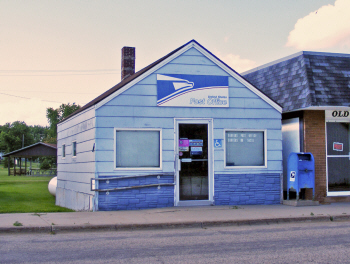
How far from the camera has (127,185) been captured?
11.8 metres

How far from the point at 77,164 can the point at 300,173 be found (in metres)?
7.09

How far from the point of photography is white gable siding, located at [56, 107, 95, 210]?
12305 mm

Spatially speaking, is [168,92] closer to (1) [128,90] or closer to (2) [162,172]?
(1) [128,90]

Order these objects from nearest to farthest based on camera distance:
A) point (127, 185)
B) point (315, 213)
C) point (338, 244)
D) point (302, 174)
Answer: point (338, 244)
point (315, 213)
point (127, 185)
point (302, 174)

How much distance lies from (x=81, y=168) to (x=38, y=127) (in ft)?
475

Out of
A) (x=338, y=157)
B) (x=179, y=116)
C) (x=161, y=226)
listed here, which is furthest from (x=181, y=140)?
(x=338, y=157)

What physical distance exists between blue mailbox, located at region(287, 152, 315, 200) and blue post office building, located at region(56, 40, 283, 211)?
1.57ft

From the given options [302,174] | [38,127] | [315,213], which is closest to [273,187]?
[302,174]

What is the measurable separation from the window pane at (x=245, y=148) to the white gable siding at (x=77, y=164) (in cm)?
409

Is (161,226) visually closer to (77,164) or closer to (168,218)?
(168,218)

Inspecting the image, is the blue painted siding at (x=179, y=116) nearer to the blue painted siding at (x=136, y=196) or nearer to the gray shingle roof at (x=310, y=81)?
the blue painted siding at (x=136, y=196)

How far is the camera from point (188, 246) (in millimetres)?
7469

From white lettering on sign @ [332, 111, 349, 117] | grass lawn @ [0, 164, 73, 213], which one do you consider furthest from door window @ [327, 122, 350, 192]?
grass lawn @ [0, 164, 73, 213]

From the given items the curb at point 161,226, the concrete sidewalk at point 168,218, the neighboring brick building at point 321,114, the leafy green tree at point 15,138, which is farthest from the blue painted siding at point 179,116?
the leafy green tree at point 15,138
